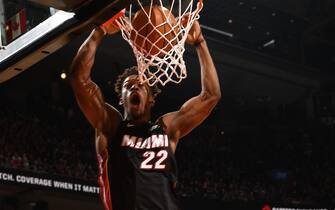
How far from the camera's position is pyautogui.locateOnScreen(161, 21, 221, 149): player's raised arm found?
3737 mm

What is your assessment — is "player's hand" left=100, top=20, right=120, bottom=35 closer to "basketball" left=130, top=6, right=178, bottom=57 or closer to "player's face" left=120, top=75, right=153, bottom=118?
"basketball" left=130, top=6, right=178, bottom=57

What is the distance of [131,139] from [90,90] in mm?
353

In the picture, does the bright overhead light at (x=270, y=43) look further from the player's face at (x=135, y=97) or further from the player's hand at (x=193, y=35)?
the player's face at (x=135, y=97)

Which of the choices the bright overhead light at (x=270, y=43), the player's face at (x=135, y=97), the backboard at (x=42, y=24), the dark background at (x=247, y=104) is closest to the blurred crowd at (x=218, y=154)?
the dark background at (x=247, y=104)

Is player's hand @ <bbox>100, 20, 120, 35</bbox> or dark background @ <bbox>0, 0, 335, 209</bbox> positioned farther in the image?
dark background @ <bbox>0, 0, 335, 209</bbox>

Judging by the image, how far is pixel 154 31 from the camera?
12.0 ft

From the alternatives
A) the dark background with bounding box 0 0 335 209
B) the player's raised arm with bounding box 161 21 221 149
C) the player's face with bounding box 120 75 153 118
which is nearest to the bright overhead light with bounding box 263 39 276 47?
the dark background with bounding box 0 0 335 209

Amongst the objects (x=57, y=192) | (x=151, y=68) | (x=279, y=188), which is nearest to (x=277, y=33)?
(x=279, y=188)

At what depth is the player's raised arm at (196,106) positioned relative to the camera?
3737 mm

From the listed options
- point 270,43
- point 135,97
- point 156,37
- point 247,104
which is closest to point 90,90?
point 135,97

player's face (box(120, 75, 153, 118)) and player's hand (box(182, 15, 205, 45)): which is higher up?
player's hand (box(182, 15, 205, 45))

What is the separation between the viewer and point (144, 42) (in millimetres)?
3711

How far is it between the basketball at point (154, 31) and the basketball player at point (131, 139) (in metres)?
0.16

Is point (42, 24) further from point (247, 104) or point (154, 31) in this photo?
point (247, 104)
